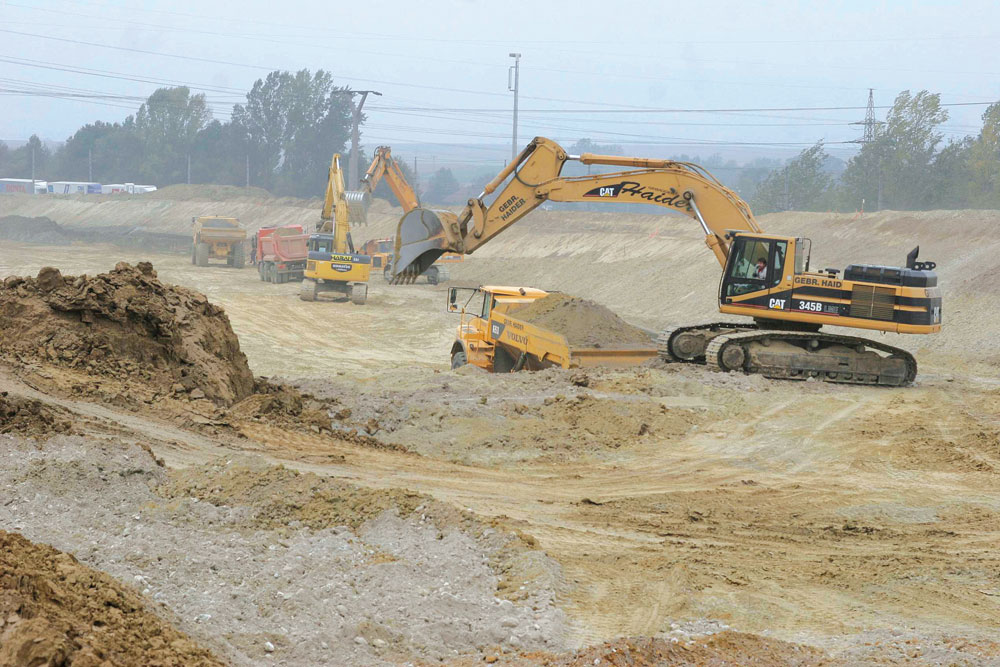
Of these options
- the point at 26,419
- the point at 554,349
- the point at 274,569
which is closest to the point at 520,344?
the point at 554,349

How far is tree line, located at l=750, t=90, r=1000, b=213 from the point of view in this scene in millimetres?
47281

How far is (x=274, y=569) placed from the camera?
6.60 metres

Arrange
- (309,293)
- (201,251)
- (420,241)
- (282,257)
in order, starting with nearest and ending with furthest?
1. (420,241)
2. (309,293)
3. (282,257)
4. (201,251)

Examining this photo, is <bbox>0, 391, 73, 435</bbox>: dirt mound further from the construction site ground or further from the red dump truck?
the red dump truck

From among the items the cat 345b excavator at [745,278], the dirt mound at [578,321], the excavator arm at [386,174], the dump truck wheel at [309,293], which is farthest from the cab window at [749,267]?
the excavator arm at [386,174]

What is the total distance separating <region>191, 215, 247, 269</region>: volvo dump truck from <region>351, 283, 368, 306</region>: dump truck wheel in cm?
1348

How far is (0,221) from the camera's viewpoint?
63156 mm

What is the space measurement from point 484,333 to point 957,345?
1266cm

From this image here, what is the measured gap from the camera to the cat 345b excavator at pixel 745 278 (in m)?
15.6

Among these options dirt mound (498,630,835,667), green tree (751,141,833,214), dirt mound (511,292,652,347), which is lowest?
dirt mound (498,630,835,667)

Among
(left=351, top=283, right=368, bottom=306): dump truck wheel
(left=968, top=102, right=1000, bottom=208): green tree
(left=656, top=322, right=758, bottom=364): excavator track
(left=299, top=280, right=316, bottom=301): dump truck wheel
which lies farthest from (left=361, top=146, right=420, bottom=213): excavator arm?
(left=968, top=102, right=1000, bottom=208): green tree

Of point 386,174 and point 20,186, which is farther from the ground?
point 20,186

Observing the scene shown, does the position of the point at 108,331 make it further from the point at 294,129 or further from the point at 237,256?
the point at 294,129

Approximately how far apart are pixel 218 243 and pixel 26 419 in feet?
118
